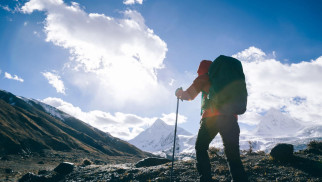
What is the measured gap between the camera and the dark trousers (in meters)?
3.03

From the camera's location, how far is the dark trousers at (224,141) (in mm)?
3025

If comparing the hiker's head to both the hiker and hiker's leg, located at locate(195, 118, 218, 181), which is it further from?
hiker's leg, located at locate(195, 118, 218, 181)

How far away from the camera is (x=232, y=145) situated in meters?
3.06

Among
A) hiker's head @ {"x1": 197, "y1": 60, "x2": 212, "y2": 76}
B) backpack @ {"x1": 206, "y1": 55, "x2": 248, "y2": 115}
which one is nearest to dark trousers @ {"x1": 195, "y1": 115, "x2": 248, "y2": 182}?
backpack @ {"x1": 206, "y1": 55, "x2": 248, "y2": 115}

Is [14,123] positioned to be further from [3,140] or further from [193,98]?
[193,98]


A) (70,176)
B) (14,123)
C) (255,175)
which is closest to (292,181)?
(255,175)

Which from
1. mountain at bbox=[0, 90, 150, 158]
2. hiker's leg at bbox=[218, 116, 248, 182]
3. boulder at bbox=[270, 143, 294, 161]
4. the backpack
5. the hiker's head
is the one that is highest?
the hiker's head

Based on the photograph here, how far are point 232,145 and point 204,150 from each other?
2.04 ft

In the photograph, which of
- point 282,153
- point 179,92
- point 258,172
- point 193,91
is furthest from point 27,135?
point 193,91

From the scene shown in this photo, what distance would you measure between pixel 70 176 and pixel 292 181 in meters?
9.73

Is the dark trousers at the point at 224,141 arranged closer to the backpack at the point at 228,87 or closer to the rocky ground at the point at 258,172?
the backpack at the point at 228,87

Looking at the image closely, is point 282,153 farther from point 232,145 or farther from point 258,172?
point 232,145

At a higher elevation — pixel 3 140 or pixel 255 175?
pixel 255 175

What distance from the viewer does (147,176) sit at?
796 cm
